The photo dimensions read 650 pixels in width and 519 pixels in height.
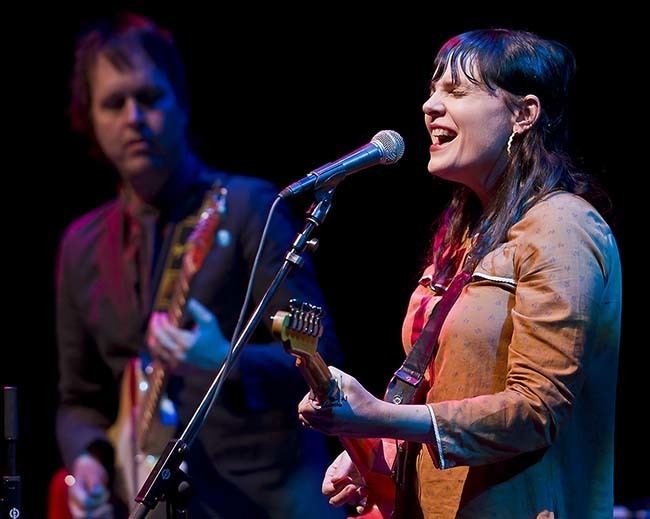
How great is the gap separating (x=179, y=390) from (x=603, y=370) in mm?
1824

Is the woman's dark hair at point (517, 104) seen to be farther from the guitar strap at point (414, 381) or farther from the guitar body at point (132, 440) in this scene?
the guitar body at point (132, 440)

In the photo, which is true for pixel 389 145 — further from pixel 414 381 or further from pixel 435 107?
pixel 414 381

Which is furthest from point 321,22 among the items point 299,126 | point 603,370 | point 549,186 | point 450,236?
point 603,370

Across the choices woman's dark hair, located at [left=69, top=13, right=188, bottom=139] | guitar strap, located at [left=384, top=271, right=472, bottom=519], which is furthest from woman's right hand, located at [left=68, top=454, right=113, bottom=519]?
guitar strap, located at [left=384, top=271, right=472, bottom=519]

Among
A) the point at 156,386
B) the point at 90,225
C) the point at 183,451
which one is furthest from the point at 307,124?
the point at 183,451

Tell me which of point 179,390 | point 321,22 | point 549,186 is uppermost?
point 321,22

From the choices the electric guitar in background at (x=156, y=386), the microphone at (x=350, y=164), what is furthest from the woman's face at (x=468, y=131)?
the electric guitar in background at (x=156, y=386)

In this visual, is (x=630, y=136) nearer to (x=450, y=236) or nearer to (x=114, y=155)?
(x=450, y=236)

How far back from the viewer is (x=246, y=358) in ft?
11.5

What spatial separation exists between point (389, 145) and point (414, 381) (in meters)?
0.53

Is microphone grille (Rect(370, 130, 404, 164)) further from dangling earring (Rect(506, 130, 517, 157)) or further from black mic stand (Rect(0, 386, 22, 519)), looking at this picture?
black mic stand (Rect(0, 386, 22, 519))

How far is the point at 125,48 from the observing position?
4.17m

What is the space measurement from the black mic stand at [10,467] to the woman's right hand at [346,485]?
28.0 inches

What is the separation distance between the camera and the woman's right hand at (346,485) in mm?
2525
